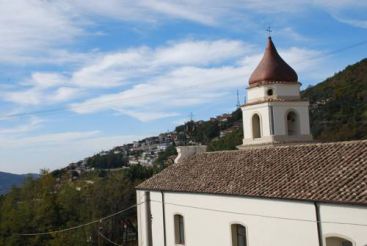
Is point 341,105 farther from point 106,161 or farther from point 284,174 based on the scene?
point 106,161

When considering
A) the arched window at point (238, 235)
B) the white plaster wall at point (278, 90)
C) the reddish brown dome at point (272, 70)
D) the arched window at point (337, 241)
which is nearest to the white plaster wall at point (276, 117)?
the white plaster wall at point (278, 90)

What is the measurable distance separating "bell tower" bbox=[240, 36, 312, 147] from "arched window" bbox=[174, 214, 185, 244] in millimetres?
5136

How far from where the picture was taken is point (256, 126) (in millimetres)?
24641

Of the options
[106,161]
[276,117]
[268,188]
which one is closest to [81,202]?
[276,117]

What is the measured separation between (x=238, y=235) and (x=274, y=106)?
760cm

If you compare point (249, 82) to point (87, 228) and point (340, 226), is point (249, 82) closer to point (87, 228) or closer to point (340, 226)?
point (340, 226)

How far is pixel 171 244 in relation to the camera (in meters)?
22.5

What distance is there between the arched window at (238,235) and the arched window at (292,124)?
758 centimetres

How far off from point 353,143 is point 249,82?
905cm

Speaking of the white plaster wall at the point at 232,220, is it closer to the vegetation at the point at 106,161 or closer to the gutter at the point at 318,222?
the gutter at the point at 318,222

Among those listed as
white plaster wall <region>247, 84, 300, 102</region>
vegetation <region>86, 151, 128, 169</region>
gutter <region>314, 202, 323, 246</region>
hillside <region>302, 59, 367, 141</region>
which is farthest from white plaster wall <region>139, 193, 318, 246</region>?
vegetation <region>86, 151, 128, 169</region>

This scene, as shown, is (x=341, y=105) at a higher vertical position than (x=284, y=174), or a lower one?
higher

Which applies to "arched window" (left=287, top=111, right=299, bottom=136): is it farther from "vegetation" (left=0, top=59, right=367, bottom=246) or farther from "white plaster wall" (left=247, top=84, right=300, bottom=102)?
"vegetation" (left=0, top=59, right=367, bottom=246)

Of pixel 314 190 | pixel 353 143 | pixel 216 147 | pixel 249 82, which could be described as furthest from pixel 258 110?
pixel 216 147
